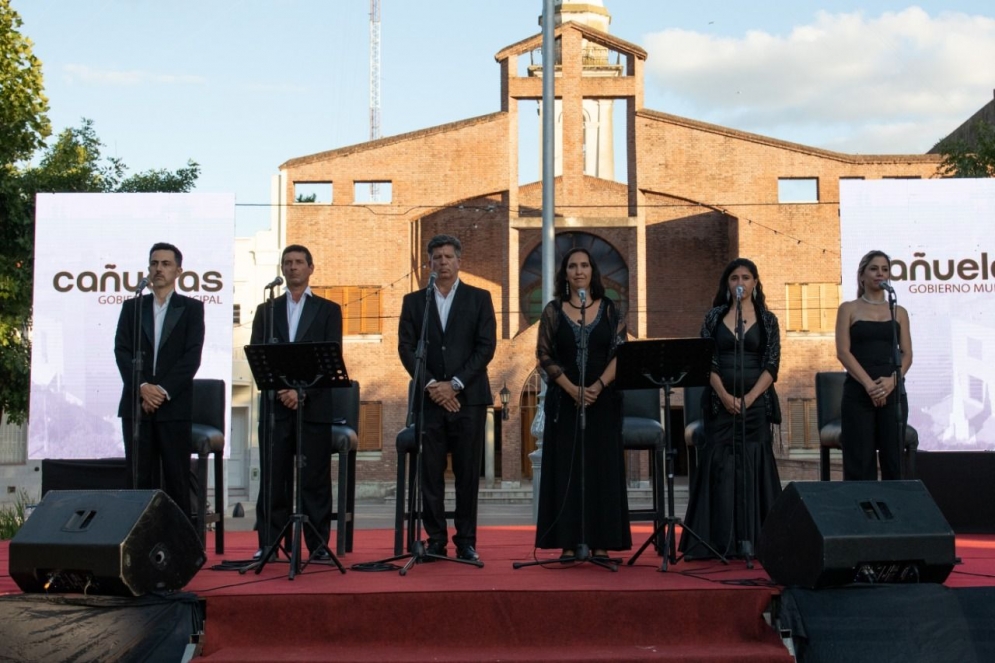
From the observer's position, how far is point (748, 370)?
24.7ft

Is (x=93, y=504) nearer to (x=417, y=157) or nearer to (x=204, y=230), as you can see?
(x=204, y=230)

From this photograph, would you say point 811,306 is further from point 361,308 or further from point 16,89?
point 16,89

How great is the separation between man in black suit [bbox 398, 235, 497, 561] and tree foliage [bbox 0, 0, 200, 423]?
32.9 feet

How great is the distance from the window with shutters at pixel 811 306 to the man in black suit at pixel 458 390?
26685 millimetres

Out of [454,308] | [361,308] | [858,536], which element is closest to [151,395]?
[454,308]

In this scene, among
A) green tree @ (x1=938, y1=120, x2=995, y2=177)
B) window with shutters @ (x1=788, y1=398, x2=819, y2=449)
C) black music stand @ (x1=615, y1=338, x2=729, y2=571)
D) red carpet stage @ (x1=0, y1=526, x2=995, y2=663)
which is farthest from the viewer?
window with shutters @ (x1=788, y1=398, x2=819, y2=449)

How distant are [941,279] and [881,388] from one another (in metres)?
4.97

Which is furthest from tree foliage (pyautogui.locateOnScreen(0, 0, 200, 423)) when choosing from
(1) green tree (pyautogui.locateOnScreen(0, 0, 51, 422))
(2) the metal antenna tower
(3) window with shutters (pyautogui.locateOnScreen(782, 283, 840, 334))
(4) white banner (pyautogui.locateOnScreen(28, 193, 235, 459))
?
(2) the metal antenna tower

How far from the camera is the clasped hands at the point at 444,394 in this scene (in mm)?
7145

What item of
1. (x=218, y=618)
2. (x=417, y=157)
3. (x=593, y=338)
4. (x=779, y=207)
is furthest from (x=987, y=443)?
(x=417, y=157)

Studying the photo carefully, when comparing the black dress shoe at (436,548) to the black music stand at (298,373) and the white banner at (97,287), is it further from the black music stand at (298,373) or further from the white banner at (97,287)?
the white banner at (97,287)

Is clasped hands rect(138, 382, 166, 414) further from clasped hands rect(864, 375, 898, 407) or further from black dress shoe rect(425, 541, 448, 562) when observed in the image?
clasped hands rect(864, 375, 898, 407)

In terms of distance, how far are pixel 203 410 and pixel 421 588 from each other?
3895 millimetres

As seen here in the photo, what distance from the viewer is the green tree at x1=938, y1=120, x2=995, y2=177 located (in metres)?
20.4
